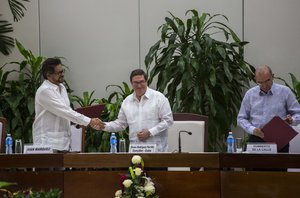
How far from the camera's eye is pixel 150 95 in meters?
4.98

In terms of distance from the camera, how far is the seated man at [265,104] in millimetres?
4910

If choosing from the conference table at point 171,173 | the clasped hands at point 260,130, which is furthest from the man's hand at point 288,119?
the conference table at point 171,173

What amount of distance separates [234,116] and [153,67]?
1.04 metres

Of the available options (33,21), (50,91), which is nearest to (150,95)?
(50,91)

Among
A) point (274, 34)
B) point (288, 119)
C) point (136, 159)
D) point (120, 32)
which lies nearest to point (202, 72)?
point (274, 34)

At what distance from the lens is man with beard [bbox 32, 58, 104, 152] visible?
16.1 feet

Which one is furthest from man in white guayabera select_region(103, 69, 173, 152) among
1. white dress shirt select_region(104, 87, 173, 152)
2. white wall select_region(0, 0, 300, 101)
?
white wall select_region(0, 0, 300, 101)

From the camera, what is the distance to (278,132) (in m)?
4.45

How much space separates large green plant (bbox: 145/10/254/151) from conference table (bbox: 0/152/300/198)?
7.20 feet

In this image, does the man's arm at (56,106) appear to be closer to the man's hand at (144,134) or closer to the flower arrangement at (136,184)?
the man's hand at (144,134)

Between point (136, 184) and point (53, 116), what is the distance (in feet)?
4.67

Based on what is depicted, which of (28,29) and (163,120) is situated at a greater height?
(28,29)

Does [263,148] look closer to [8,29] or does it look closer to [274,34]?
[274,34]

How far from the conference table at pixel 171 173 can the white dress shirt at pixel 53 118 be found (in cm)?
55
